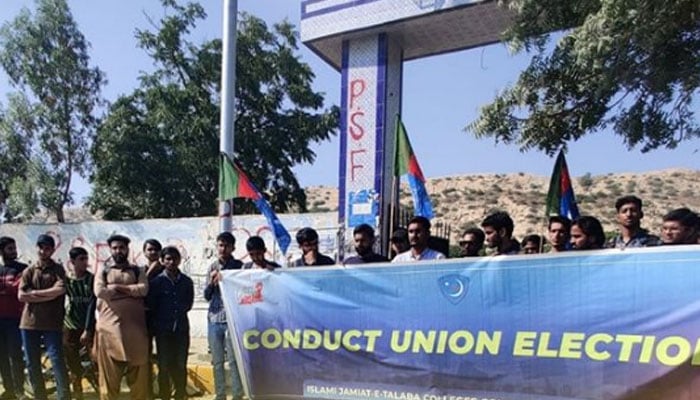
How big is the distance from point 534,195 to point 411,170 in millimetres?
38828

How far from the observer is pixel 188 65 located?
1631 cm

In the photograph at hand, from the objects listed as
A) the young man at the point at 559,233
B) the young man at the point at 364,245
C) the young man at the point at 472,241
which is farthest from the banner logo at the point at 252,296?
the young man at the point at 559,233

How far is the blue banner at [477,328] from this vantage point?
146 inches

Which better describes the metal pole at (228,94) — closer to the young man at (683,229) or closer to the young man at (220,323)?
the young man at (220,323)

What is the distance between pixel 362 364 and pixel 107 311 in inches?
90.6

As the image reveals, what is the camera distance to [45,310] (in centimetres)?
604

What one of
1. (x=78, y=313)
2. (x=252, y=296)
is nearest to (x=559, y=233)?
(x=252, y=296)

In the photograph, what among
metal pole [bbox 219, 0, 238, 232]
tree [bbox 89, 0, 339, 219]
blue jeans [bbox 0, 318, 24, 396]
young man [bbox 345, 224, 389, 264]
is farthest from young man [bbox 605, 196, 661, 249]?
tree [bbox 89, 0, 339, 219]

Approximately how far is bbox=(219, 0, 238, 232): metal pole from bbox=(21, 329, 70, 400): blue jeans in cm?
231

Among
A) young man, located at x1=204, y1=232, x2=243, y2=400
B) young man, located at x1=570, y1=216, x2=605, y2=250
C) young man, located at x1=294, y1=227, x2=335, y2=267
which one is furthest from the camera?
young man, located at x1=204, y1=232, x2=243, y2=400

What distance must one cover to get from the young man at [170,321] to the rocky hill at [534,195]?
26797mm

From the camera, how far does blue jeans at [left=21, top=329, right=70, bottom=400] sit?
600 cm

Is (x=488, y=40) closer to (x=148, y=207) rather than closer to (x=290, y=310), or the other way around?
(x=290, y=310)

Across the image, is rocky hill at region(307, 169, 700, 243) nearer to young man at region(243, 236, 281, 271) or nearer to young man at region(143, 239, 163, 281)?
young man at region(143, 239, 163, 281)
